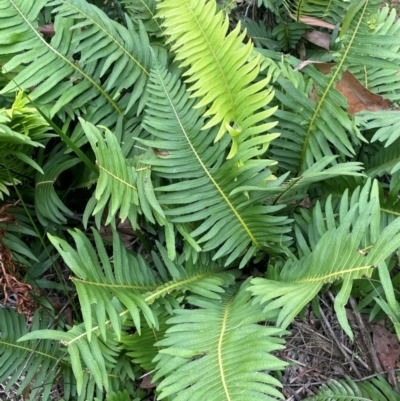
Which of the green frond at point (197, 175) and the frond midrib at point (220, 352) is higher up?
the green frond at point (197, 175)

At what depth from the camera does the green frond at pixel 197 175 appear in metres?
1.17

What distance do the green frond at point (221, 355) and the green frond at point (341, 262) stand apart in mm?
83

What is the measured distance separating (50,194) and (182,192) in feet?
1.39

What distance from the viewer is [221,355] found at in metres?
0.98

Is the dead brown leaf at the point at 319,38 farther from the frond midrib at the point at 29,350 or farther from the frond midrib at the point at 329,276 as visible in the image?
the frond midrib at the point at 29,350

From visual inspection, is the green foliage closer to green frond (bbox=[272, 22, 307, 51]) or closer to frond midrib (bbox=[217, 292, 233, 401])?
frond midrib (bbox=[217, 292, 233, 401])

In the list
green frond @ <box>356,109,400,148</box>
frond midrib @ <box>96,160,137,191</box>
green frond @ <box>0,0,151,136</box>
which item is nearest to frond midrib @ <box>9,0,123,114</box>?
green frond @ <box>0,0,151,136</box>

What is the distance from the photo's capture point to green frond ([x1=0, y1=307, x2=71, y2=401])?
1.23 meters

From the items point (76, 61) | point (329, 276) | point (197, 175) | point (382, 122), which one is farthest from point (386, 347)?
point (76, 61)

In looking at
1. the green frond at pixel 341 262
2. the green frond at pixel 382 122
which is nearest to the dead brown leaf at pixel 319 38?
the green frond at pixel 382 122

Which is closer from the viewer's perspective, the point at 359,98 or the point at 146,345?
the point at 146,345

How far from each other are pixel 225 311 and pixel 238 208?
0.28 meters

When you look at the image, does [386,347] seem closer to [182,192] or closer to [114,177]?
[182,192]

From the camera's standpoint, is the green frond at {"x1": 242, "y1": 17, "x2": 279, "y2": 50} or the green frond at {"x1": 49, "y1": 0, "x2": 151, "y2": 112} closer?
the green frond at {"x1": 49, "y1": 0, "x2": 151, "y2": 112}
